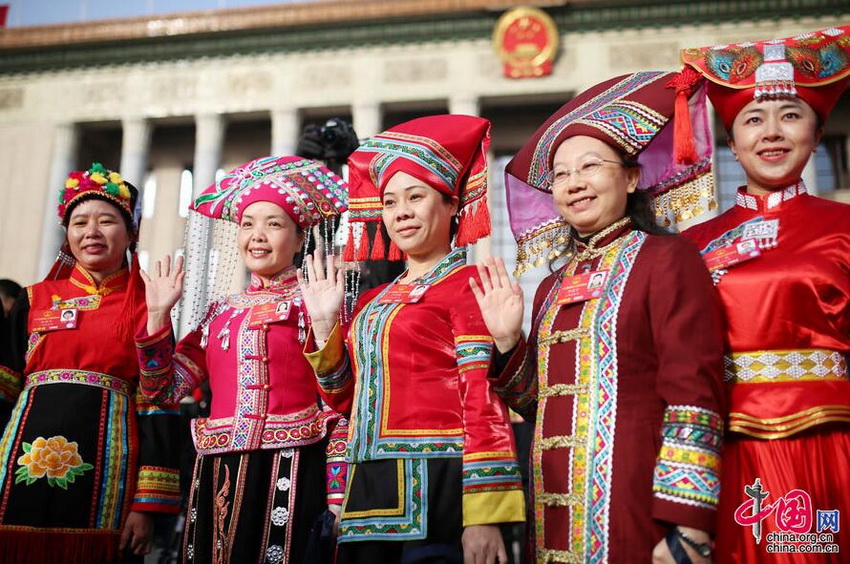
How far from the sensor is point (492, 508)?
7.72 ft

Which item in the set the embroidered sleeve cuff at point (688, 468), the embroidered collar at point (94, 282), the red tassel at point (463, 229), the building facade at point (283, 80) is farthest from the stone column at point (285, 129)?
the embroidered sleeve cuff at point (688, 468)

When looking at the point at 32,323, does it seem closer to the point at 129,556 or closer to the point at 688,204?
the point at 129,556

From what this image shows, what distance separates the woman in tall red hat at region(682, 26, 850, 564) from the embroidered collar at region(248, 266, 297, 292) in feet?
5.42

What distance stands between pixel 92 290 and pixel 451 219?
71.0 inches

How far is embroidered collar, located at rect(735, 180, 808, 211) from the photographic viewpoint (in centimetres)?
265

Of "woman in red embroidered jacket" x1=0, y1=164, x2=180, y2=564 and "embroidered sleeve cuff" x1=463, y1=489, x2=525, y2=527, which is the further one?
"woman in red embroidered jacket" x1=0, y1=164, x2=180, y2=564

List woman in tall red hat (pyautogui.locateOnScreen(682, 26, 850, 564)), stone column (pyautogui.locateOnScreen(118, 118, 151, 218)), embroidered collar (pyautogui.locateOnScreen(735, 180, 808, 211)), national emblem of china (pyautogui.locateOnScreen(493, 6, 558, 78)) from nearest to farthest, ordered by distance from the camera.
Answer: woman in tall red hat (pyautogui.locateOnScreen(682, 26, 850, 564)), embroidered collar (pyautogui.locateOnScreen(735, 180, 808, 211)), national emblem of china (pyautogui.locateOnScreen(493, 6, 558, 78)), stone column (pyautogui.locateOnScreen(118, 118, 151, 218))

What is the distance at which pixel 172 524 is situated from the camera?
285 inches

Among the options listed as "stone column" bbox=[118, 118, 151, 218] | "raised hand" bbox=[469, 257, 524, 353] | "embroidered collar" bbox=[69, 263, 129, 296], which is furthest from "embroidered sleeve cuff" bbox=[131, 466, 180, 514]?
"stone column" bbox=[118, 118, 151, 218]

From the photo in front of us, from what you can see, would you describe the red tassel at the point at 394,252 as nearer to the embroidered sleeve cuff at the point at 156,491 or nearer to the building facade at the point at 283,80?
the embroidered sleeve cuff at the point at 156,491

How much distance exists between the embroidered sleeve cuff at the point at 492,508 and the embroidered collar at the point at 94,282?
7.09ft

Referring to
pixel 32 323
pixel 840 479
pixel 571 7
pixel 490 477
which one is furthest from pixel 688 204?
pixel 571 7

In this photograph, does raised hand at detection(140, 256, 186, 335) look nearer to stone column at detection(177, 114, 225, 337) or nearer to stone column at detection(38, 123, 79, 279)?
stone column at detection(177, 114, 225, 337)

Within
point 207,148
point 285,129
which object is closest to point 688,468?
point 285,129
